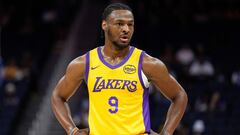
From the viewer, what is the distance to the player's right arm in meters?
4.88

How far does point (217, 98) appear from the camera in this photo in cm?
1328

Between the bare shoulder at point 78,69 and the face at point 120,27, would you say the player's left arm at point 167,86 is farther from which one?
the bare shoulder at point 78,69

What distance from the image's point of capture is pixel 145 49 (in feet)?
53.0

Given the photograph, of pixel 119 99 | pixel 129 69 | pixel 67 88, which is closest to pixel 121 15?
pixel 129 69

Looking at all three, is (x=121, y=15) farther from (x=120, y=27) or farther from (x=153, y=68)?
(x=153, y=68)

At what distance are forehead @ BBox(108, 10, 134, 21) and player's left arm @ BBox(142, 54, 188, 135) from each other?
0.38 meters

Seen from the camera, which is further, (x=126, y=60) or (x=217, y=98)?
(x=217, y=98)

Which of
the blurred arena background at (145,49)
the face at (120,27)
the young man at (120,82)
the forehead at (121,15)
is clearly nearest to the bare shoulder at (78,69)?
the young man at (120,82)

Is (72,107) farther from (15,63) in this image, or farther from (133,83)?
(133,83)

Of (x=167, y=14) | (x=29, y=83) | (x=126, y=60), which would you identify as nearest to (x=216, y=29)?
(x=167, y=14)

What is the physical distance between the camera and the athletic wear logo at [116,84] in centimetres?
468

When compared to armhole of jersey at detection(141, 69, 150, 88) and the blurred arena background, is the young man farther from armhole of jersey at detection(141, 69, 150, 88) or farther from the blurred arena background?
the blurred arena background

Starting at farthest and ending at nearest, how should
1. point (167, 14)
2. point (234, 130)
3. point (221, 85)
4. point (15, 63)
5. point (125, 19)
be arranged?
point (167, 14)
point (15, 63)
point (221, 85)
point (234, 130)
point (125, 19)

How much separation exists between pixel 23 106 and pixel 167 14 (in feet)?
16.6
